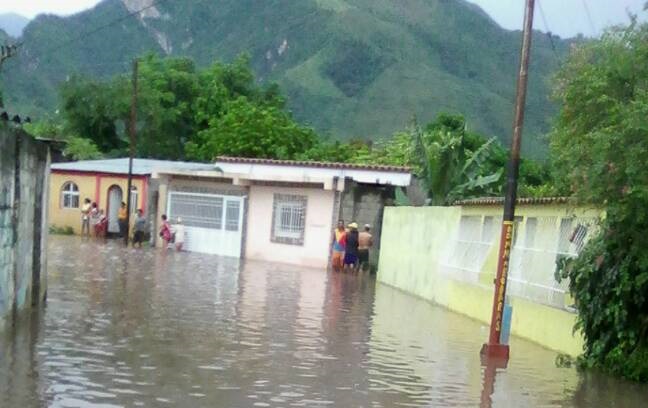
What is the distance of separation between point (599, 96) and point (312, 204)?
73.7 ft

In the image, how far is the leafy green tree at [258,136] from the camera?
178 ft

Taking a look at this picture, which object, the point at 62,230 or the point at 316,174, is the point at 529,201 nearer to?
the point at 316,174

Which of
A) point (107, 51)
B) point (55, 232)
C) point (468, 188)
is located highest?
point (107, 51)

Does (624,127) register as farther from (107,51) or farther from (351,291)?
(107,51)

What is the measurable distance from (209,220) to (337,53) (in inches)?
1925

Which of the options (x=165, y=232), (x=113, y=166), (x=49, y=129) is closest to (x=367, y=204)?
(x=165, y=232)

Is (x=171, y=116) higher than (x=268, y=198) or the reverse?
higher

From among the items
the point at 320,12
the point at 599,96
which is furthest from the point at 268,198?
the point at 320,12

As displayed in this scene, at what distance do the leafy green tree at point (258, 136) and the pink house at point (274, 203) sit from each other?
36.5ft

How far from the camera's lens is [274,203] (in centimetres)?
3962

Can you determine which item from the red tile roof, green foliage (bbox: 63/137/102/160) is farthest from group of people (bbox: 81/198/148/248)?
green foliage (bbox: 63/137/102/160)

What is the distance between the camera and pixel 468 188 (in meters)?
31.5

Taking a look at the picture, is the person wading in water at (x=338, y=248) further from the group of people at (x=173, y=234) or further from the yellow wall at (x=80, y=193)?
the yellow wall at (x=80, y=193)

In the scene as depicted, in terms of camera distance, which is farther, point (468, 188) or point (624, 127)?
point (468, 188)
